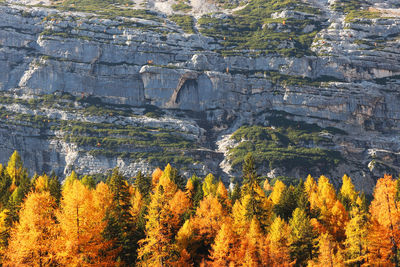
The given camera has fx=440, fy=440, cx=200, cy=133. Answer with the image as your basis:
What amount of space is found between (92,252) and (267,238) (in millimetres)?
29142

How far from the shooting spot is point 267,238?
244 feet

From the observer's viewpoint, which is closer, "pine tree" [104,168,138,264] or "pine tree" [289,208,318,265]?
"pine tree" [104,168,138,264]

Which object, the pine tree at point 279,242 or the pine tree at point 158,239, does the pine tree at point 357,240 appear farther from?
the pine tree at point 158,239

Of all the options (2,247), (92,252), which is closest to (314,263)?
(92,252)

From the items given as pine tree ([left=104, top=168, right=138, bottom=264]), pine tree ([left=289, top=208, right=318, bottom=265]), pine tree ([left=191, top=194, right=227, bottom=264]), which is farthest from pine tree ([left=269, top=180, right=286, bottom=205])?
pine tree ([left=104, top=168, right=138, bottom=264])

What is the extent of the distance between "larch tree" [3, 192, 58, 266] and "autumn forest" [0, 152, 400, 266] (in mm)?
135

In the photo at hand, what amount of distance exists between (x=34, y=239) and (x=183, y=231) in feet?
82.0

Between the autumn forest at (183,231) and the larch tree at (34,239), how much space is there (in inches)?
5.3

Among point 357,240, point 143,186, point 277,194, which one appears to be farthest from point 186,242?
point 277,194

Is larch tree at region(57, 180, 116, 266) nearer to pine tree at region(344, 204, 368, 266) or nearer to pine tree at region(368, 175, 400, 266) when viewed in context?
pine tree at region(344, 204, 368, 266)

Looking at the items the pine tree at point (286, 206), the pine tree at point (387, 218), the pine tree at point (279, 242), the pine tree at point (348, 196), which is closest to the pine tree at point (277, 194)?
the pine tree at point (286, 206)

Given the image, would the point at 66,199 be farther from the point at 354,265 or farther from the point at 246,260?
the point at 354,265

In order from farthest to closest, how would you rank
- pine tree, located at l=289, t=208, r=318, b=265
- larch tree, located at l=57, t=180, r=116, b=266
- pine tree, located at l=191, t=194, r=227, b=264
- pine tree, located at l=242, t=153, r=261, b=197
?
pine tree, located at l=242, t=153, r=261, b=197, pine tree, located at l=191, t=194, r=227, b=264, pine tree, located at l=289, t=208, r=318, b=265, larch tree, located at l=57, t=180, r=116, b=266

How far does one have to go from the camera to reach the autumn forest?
6234cm
